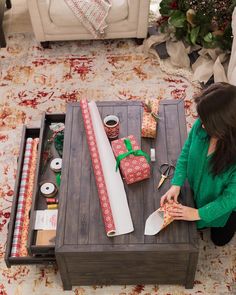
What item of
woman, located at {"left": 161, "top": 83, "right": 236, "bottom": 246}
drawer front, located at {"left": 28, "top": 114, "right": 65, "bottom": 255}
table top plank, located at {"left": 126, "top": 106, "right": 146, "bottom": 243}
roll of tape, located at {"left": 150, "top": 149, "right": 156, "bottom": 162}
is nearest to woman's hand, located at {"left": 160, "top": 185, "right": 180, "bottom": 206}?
woman, located at {"left": 161, "top": 83, "right": 236, "bottom": 246}

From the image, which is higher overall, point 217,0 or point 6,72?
point 217,0

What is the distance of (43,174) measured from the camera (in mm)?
2467

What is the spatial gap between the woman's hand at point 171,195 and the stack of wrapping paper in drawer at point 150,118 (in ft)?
1.14

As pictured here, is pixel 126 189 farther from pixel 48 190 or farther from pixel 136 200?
pixel 48 190

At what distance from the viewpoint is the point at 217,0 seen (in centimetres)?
303

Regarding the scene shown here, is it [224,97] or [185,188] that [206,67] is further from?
[224,97]

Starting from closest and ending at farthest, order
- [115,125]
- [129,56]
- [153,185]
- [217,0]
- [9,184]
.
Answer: [153,185] → [115,125] → [9,184] → [217,0] → [129,56]

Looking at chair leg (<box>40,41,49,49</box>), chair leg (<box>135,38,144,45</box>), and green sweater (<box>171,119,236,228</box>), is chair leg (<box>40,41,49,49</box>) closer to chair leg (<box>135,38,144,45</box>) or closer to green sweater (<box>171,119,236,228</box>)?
chair leg (<box>135,38,144,45</box>)

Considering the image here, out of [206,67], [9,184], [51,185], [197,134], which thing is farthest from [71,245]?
[206,67]

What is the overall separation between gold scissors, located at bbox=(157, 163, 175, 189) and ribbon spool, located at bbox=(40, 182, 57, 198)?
561 millimetres

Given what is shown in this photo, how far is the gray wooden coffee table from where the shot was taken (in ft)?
6.57

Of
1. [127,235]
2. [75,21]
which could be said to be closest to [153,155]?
[127,235]

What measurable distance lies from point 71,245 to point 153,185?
48cm

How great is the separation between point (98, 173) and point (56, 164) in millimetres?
356
